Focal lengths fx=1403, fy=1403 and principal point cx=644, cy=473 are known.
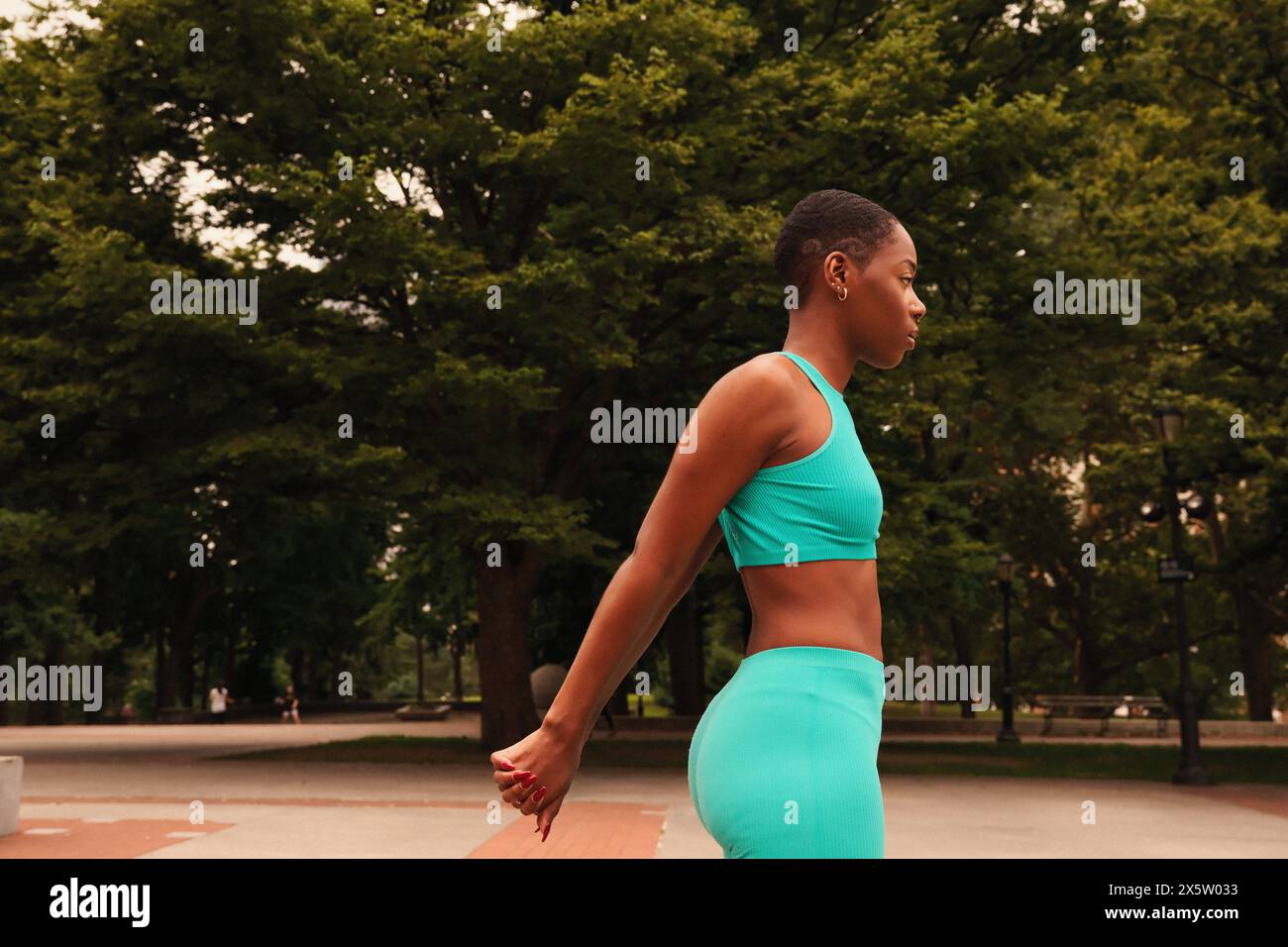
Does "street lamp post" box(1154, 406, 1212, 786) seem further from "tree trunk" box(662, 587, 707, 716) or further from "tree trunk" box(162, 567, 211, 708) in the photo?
"tree trunk" box(162, 567, 211, 708)

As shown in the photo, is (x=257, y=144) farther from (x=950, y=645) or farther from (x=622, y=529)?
(x=950, y=645)

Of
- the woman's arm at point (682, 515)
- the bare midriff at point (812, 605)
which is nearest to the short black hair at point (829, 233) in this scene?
the woman's arm at point (682, 515)

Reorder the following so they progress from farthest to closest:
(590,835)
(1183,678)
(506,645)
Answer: (506,645)
(1183,678)
(590,835)

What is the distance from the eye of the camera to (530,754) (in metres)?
2.31

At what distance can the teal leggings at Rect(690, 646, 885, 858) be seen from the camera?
7.18 feet

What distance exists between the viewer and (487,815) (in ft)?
45.2

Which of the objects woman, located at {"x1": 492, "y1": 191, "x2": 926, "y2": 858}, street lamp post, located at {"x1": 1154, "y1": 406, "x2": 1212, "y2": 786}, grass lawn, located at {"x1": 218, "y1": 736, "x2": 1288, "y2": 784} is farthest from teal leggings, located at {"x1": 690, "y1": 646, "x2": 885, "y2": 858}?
grass lawn, located at {"x1": 218, "y1": 736, "x2": 1288, "y2": 784}

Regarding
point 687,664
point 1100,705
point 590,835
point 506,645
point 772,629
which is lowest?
point 1100,705

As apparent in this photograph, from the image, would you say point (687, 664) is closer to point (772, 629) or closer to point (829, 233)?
point (829, 233)

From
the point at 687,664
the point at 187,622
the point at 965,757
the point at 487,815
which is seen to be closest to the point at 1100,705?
the point at 687,664

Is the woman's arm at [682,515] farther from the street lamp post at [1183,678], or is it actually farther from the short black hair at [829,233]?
the street lamp post at [1183,678]

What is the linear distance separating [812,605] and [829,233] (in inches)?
27.6

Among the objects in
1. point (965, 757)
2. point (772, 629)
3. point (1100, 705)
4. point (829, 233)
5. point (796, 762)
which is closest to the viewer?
point (796, 762)
